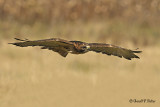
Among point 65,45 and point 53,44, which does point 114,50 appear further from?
point 53,44

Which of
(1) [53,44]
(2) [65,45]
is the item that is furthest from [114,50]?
(1) [53,44]

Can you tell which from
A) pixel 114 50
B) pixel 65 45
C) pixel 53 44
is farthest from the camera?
pixel 114 50

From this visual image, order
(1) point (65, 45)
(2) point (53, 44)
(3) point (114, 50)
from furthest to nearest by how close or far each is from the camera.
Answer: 1. (3) point (114, 50)
2. (1) point (65, 45)
3. (2) point (53, 44)

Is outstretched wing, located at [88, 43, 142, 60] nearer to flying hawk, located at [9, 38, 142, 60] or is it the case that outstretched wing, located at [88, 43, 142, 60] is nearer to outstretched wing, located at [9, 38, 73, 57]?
flying hawk, located at [9, 38, 142, 60]

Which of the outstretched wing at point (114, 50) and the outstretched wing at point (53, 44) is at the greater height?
the outstretched wing at point (114, 50)

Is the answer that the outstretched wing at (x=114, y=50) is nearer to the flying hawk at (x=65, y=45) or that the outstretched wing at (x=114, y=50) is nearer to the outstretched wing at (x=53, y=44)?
the flying hawk at (x=65, y=45)

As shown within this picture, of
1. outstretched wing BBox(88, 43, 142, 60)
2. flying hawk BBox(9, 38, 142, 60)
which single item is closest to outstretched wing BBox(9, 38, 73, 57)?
flying hawk BBox(9, 38, 142, 60)

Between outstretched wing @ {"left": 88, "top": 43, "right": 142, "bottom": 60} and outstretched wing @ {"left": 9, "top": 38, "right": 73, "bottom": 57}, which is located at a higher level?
outstretched wing @ {"left": 88, "top": 43, "right": 142, "bottom": 60}

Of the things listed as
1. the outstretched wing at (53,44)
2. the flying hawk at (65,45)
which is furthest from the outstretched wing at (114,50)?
the outstretched wing at (53,44)

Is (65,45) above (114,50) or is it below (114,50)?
below

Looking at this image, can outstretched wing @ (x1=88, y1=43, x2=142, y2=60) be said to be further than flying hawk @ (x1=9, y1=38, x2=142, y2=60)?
Yes

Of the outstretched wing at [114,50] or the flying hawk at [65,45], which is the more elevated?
the outstretched wing at [114,50]

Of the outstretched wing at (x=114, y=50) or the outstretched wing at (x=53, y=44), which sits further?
the outstretched wing at (x=114, y=50)

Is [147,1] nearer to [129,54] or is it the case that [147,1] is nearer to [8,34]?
[8,34]
